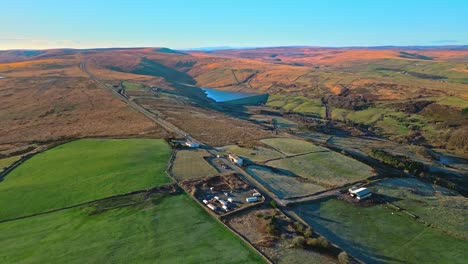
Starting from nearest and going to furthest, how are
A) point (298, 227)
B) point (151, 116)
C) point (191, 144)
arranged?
point (298, 227), point (191, 144), point (151, 116)

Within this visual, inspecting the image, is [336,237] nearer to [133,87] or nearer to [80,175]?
[80,175]

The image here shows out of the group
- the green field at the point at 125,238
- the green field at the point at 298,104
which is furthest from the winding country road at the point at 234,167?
the green field at the point at 298,104

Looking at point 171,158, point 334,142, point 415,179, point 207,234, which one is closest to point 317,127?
point 334,142

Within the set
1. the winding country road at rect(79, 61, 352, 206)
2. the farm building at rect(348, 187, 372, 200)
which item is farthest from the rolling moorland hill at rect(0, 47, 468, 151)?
the farm building at rect(348, 187, 372, 200)

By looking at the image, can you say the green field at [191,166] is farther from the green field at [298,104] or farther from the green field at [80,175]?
the green field at [298,104]

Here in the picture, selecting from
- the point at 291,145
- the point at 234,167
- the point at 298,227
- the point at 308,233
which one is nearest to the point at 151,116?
the point at 291,145
